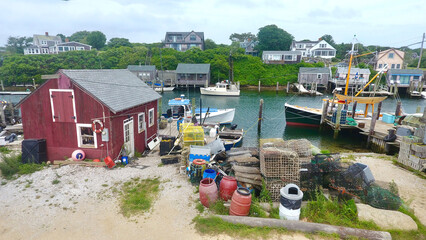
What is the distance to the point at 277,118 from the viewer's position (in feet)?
104

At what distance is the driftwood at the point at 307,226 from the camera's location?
6.18 m

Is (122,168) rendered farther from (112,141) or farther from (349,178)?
(349,178)

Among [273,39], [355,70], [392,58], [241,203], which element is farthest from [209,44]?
[241,203]

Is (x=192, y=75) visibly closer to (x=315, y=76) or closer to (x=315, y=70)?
(x=315, y=76)

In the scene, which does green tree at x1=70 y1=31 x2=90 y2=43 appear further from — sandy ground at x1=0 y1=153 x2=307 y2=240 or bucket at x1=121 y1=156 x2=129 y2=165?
sandy ground at x1=0 y1=153 x2=307 y2=240

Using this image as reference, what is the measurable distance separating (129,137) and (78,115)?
2.85m

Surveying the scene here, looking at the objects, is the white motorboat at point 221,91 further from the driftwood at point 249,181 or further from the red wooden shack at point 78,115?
the driftwood at point 249,181

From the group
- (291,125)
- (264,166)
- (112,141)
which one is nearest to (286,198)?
(264,166)

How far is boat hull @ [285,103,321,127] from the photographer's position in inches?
1041

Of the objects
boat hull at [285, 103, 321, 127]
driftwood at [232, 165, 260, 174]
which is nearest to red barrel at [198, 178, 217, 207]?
driftwood at [232, 165, 260, 174]

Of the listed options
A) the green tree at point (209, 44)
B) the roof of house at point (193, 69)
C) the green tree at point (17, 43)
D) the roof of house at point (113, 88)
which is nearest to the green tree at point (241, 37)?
the green tree at point (209, 44)

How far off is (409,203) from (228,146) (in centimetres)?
1112

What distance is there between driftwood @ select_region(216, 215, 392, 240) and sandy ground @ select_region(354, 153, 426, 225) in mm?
2691

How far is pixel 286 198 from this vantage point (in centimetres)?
676
